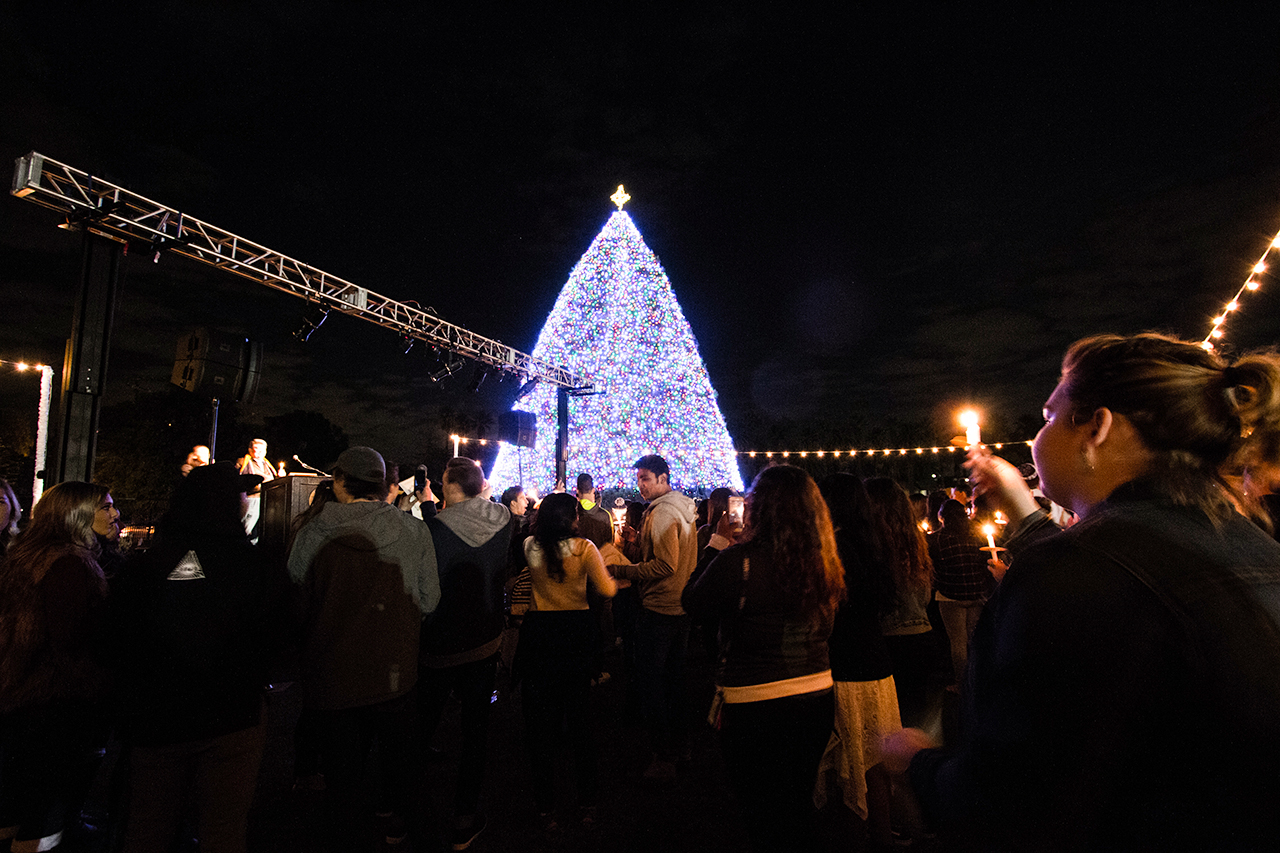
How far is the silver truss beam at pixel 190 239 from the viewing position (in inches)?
239

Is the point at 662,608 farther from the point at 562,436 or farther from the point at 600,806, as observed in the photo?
the point at 562,436

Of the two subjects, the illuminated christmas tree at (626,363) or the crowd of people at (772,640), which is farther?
the illuminated christmas tree at (626,363)

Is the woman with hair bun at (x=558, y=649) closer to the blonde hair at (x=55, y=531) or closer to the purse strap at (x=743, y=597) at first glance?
the purse strap at (x=743, y=597)

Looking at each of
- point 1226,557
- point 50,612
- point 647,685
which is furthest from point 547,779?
point 1226,557

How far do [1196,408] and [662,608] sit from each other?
3587 millimetres

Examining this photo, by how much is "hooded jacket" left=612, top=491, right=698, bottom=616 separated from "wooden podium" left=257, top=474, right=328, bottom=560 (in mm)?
3856

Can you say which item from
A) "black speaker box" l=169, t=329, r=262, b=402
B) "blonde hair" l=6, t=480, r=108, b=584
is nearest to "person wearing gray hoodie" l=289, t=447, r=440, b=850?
"blonde hair" l=6, t=480, r=108, b=584

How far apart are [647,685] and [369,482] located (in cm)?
248

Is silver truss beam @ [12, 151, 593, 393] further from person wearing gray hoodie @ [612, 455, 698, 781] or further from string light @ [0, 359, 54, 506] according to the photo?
person wearing gray hoodie @ [612, 455, 698, 781]

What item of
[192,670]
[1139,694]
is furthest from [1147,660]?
[192,670]

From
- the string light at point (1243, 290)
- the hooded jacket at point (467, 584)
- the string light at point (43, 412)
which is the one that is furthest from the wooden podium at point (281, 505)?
the string light at point (1243, 290)

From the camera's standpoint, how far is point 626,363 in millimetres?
17312

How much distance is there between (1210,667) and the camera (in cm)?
A: 83

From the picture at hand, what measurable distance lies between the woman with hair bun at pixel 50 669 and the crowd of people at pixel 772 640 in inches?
0.5
